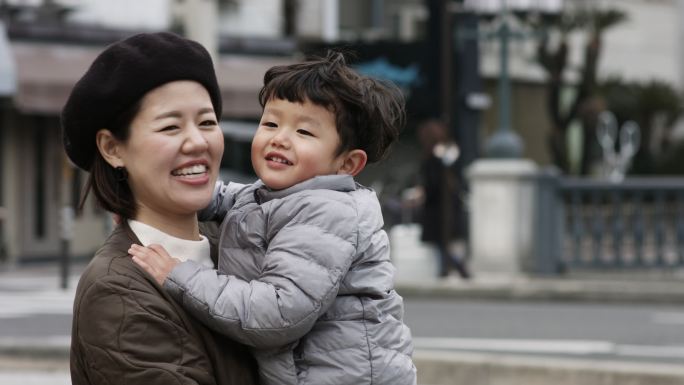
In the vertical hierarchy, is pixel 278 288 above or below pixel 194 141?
below

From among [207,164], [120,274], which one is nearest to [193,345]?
[120,274]

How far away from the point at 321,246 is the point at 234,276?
19cm

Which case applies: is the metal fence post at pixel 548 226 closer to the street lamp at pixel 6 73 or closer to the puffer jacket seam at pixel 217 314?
the street lamp at pixel 6 73

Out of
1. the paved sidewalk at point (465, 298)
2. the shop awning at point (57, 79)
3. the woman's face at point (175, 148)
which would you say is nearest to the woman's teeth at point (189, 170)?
the woman's face at point (175, 148)

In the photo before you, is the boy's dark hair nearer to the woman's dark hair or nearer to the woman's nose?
the woman's nose

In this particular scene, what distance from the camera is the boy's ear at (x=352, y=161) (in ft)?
9.51

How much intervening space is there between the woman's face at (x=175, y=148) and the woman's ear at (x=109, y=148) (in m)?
0.01

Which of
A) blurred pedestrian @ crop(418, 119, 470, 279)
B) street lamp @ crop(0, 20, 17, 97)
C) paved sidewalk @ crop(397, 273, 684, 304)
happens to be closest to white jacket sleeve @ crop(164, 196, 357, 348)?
paved sidewalk @ crop(397, 273, 684, 304)

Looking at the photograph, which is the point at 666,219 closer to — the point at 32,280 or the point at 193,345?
the point at 32,280

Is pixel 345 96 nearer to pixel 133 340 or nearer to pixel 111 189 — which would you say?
pixel 111 189

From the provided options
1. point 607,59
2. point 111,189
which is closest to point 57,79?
point 111,189

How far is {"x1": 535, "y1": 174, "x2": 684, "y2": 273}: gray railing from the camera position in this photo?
1734 cm

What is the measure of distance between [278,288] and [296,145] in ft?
1.02

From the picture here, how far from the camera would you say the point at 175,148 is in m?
2.71
